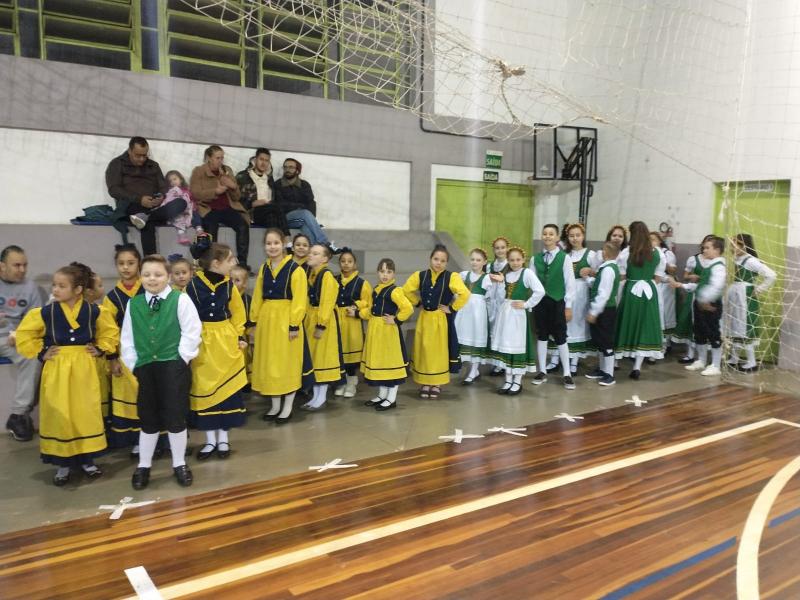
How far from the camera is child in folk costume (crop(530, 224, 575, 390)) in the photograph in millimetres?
5012

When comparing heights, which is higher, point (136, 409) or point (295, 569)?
point (136, 409)

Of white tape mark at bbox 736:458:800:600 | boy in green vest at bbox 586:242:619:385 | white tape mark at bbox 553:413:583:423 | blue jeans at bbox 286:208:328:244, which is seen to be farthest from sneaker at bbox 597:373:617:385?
blue jeans at bbox 286:208:328:244

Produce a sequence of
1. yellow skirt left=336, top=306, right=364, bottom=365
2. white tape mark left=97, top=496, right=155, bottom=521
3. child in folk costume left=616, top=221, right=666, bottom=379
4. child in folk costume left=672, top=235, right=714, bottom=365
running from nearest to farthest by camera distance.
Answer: white tape mark left=97, top=496, right=155, bottom=521 < yellow skirt left=336, top=306, right=364, bottom=365 < child in folk costume left=616, top=221, right=666, bottom=379 < child in folk costume left=672, top=235, right=714, bottom=365

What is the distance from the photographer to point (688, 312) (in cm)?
631

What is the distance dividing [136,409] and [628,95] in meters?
6.77

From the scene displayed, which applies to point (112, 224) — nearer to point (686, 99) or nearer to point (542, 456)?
point (542, 456)

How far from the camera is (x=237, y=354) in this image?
3367mm

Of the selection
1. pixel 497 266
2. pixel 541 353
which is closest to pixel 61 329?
pixel 497 266

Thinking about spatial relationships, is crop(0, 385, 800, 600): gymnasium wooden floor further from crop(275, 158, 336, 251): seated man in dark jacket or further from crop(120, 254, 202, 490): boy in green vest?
crop(275, 158, 336, 251): seated man in dark jacket

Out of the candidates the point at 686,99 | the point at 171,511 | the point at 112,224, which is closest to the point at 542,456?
the point at 171,511

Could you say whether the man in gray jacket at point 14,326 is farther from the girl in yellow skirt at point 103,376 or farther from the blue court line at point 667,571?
the blue court line at point 667,571

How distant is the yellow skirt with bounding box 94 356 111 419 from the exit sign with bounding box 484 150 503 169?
20.7ft

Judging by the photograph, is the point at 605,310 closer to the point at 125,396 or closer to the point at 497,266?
the point at 497,266

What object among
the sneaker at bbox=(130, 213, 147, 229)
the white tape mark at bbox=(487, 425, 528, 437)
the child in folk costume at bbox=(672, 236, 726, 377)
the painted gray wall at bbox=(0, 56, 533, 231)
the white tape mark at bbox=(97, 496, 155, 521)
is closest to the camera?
the white tape mark at bbox=(97, 496, 155, 521)
